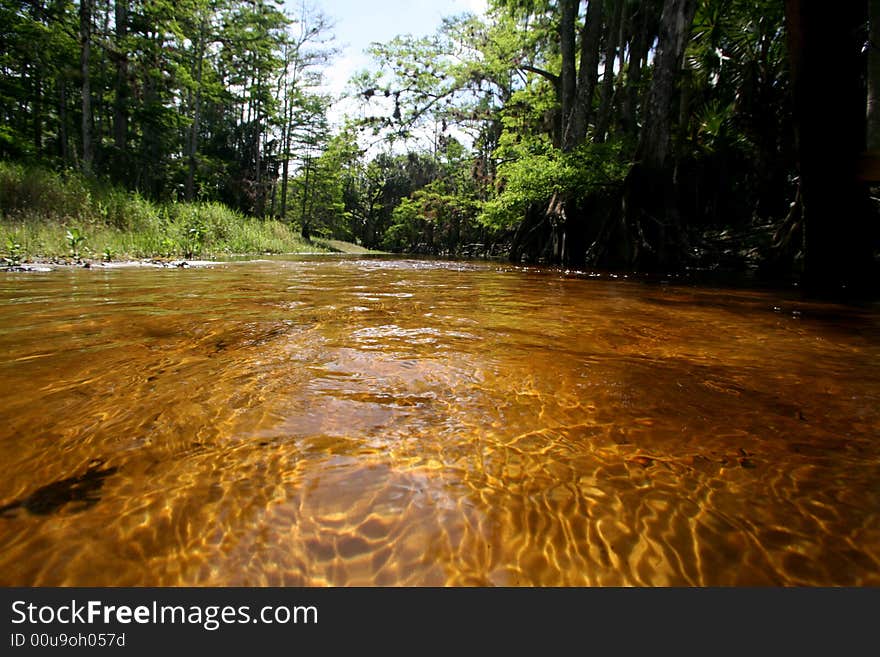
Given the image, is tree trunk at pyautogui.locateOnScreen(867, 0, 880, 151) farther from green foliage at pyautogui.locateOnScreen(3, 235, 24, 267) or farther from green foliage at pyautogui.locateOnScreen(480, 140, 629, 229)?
green foliage at pyautogui.locateOnScreen(3, 235, 24, 267)

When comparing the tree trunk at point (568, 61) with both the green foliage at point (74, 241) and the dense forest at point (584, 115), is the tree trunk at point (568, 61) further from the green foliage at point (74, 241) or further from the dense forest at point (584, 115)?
the green foliage at point (74, 241)

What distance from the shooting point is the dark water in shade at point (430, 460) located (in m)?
0.92

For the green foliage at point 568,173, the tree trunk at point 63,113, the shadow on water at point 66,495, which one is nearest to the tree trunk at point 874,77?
the green foliage at point 568,173

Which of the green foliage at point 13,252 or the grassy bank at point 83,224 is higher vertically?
the grassy bank at point 83,224

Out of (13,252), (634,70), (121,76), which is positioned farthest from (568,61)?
(121,76)

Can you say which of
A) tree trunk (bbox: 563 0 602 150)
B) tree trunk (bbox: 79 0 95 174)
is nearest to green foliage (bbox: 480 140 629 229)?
tree trunk (bbox: 563 0 602 150)

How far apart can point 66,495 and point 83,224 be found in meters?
11.7

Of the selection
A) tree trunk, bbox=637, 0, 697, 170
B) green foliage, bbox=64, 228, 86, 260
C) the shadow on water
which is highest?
tree trunk, bbox=637, 0, 697, 170

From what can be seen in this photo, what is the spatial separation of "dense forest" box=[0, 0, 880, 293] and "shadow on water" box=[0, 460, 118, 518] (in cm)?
657

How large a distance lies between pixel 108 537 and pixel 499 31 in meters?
19.5

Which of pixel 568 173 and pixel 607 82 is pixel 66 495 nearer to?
pixel 568 173

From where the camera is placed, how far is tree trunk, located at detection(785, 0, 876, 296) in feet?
14.5

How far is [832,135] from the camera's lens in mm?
4594

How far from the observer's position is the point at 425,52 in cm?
1596
